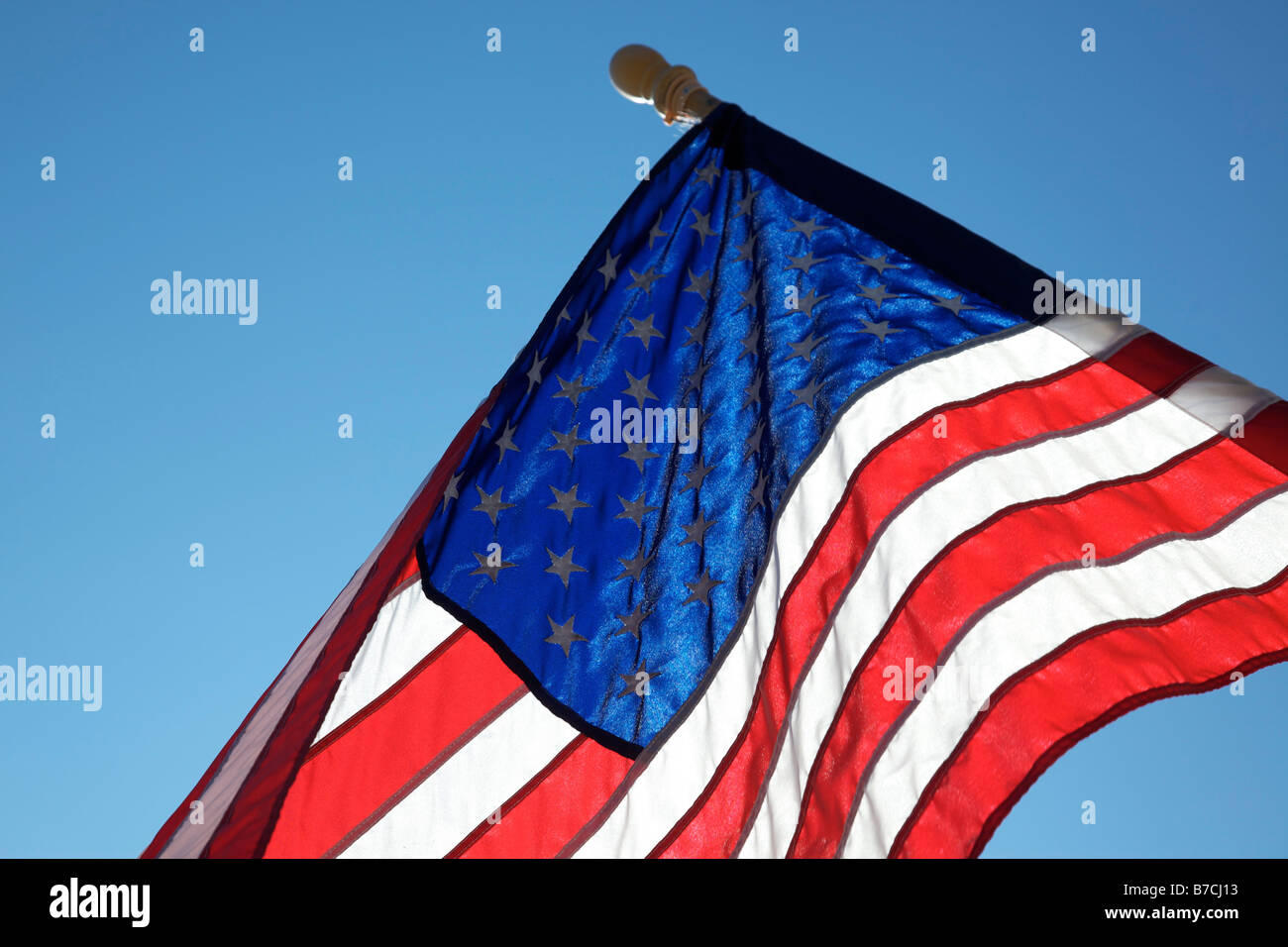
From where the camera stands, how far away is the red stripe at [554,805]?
15.5ft

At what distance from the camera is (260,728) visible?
5070 mm

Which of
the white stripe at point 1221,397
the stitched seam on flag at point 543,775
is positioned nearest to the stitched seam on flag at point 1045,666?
the white stripe at point 1221,397

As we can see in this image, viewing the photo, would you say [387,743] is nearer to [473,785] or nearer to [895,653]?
[473,785]

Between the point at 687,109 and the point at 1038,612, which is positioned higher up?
the point at 687,109

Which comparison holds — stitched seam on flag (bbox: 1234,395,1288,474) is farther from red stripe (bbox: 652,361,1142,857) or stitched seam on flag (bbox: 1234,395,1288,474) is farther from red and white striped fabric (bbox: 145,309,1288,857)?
red stripe (bbox: 652,361,1142,857)

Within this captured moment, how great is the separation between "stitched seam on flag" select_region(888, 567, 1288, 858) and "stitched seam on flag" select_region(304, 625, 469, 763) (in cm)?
208

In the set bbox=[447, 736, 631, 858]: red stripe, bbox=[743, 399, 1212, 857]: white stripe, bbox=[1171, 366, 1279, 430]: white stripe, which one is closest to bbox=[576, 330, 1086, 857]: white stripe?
bbox=[447, 736, 631, 858]: red stripe

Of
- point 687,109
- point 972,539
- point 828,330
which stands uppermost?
point 687,109

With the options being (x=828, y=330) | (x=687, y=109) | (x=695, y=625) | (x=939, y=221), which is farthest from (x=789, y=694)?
(x=687, y=109)

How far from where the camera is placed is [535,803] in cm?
479

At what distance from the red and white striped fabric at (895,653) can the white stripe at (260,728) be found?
1.2 inches

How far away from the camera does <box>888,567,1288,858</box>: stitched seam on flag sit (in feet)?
12.9

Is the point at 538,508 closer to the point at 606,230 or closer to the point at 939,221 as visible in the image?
the point at 606,230

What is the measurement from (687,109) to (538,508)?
236 cm
